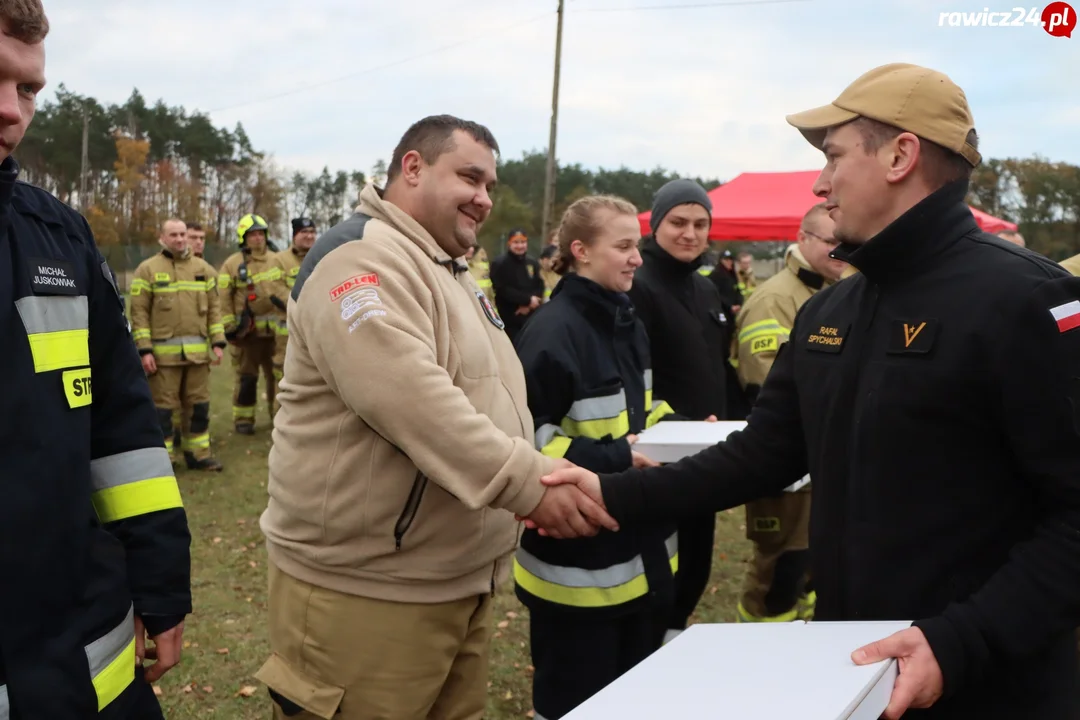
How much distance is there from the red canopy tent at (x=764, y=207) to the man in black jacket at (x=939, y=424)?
9.72m

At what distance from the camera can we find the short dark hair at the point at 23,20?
5.42 ft

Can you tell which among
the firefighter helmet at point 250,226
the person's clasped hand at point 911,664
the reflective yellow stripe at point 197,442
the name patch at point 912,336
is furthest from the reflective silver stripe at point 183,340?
the person's clasped hand at point 911,664

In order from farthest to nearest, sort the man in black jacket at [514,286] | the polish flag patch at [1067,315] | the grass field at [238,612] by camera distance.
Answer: the man in black jacket at [514,286] → the grass field at [238,612] → the polish flag patch at [1067,315]

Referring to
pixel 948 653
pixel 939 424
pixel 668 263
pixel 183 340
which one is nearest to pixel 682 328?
pixel 668 263

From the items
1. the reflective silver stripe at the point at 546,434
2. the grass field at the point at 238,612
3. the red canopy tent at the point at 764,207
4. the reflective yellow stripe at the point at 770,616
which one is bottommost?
the grass field at the point at 238,612

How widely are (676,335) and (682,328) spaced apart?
0.05m

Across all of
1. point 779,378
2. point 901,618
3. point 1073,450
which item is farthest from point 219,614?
point 1073,450

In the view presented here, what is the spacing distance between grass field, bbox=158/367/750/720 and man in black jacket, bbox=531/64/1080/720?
2.83 metres

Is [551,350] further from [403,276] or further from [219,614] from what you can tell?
[219,614]

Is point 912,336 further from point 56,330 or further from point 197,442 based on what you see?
point 197,442

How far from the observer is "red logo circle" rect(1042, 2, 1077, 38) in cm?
623

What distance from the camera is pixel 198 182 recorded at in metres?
56.3

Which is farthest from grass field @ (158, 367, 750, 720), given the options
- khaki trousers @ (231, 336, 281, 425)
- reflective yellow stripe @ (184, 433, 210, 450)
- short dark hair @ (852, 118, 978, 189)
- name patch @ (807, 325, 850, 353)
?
short dark hair @ (852, 118, 978, 189)

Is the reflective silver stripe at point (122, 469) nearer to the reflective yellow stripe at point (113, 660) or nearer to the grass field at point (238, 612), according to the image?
the reflective yellow stripe at point (113, 660)
